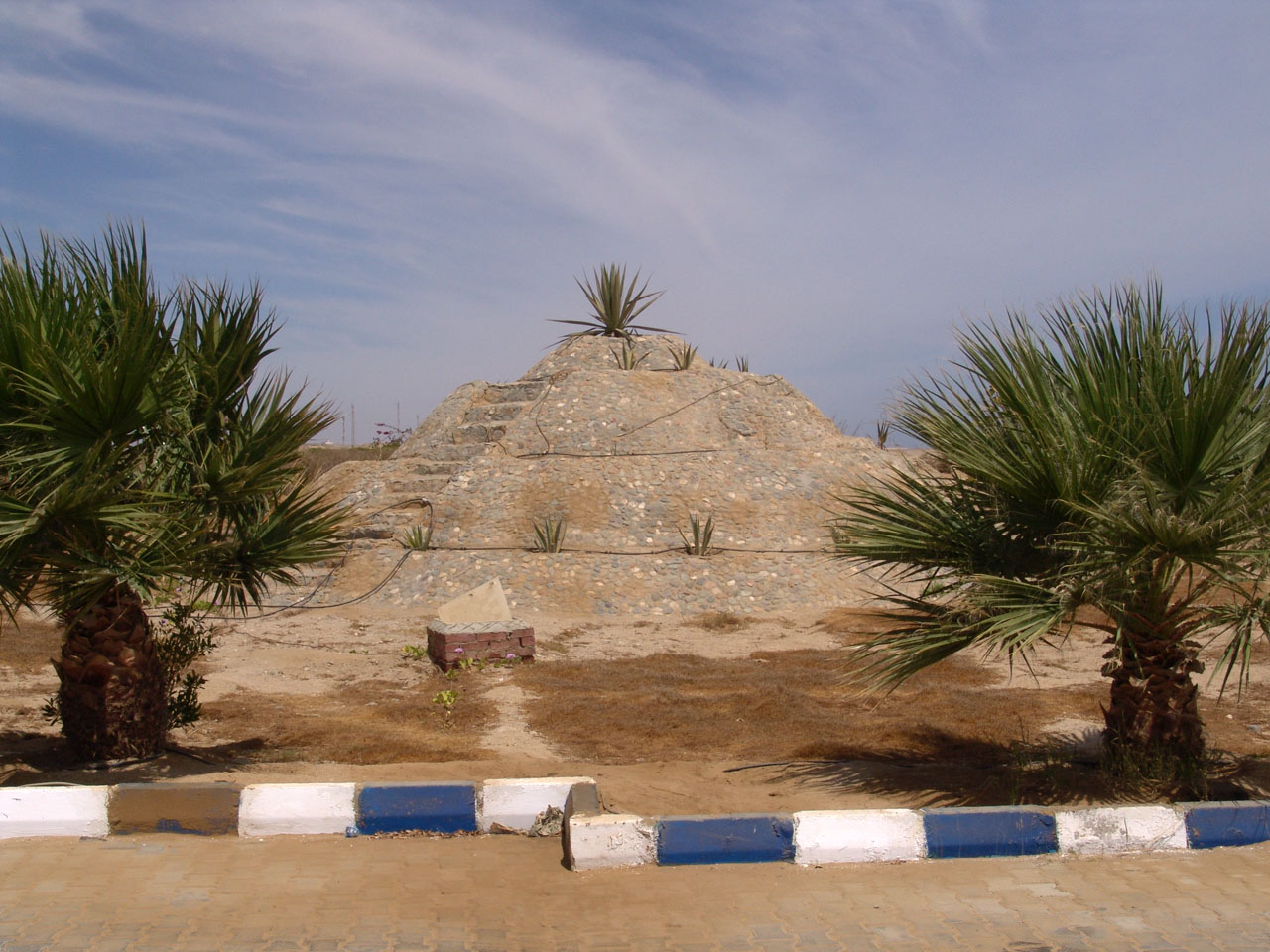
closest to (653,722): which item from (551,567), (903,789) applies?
(903,789)

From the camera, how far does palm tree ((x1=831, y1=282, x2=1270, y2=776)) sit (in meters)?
4.65

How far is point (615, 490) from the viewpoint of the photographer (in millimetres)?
17438

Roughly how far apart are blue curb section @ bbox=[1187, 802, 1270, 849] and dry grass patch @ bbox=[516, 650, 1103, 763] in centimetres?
189

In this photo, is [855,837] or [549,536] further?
[549,536]

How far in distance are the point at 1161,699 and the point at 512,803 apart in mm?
3285

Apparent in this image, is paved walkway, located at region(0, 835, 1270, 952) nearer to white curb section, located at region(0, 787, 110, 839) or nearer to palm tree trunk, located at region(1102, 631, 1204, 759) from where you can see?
white curb section, located at region(0, 787, 110, 839)

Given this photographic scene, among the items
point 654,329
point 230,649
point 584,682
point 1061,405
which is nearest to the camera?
point 1061,405

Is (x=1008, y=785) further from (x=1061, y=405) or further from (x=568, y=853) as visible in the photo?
(x=568, y=853)

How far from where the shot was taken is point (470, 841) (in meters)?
4.89

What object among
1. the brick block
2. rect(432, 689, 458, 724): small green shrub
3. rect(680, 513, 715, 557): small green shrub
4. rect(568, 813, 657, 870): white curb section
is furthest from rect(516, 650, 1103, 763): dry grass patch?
rect(680, 513, 715, 557): small green shrub

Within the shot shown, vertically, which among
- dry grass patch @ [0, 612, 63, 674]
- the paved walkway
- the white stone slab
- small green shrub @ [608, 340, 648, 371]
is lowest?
the paved walkway

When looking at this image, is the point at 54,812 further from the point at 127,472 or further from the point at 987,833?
the point at 987,833

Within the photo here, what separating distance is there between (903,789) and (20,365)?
204 inches

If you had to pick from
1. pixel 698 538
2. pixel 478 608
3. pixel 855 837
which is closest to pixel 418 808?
pixel 855 837
